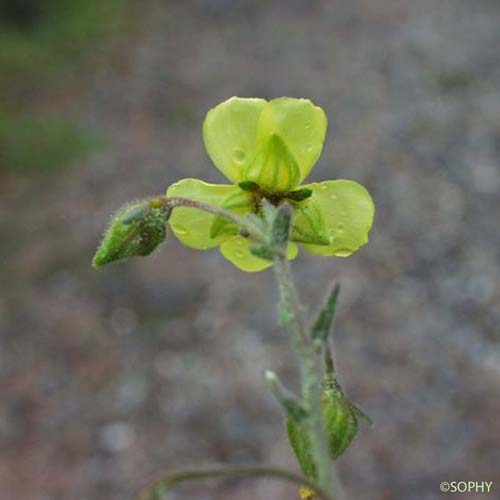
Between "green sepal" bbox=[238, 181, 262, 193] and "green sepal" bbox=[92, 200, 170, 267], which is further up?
"green sepal" bbox=[238, 181, 262, 193]

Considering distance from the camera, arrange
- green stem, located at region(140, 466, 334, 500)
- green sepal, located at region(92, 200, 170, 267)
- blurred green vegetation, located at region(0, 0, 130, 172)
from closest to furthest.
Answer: green stem, located at region(140, 466, 334, 500)
green sepal, located at region(92, 200, 170, 267)
blurred green vegetation, located at region(0, 0, 130, 172)

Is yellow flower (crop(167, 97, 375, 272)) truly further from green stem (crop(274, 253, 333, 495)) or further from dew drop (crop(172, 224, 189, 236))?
green stem (crop(274, 253, 333, 495))

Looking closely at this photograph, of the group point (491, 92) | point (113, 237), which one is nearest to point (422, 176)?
point (491, 92)

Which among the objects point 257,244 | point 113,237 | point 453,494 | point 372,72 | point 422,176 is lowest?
point 257,244

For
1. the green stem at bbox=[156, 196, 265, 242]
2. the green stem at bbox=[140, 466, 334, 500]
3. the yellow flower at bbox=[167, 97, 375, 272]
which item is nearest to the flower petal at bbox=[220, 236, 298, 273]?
the yellow flower at bbox=[167, 97, 375, 272]

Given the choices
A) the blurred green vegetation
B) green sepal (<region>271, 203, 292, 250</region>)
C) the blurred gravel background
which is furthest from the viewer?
the blurred green vegetation

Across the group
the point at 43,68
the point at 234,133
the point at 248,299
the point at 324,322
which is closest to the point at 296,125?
the point at 234,133

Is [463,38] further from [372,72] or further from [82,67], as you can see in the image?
[82,67]

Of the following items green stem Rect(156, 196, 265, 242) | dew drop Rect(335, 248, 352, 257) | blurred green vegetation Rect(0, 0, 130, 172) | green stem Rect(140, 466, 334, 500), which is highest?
blurred green vegetation Rect(0, 0, 130, 172)
